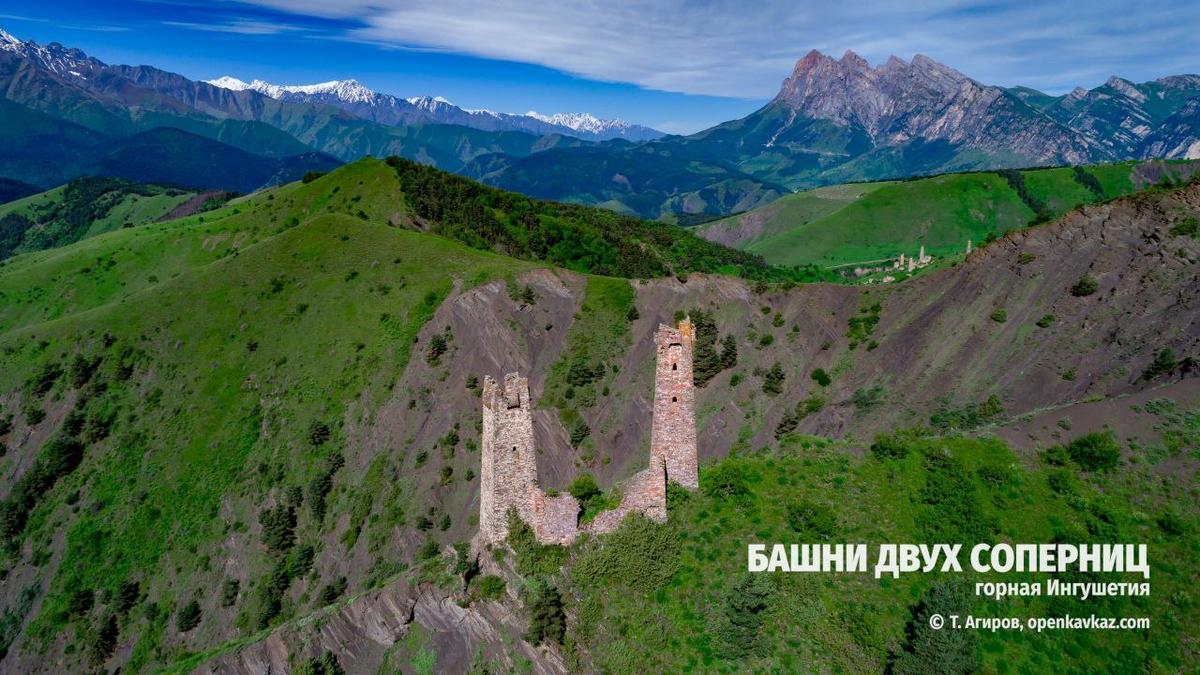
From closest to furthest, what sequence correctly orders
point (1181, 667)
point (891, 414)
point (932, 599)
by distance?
point (1181, 667) → point (932, 599) → point (891, 414)

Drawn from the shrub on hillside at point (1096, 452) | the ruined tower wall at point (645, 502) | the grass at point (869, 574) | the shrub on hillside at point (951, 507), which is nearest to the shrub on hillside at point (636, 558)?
the grass at point (869, 574)

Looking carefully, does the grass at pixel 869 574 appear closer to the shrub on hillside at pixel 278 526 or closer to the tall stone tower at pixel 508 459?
the tall stone tower at pixel 508 459

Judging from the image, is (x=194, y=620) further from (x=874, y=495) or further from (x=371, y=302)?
(x=874, y=495)

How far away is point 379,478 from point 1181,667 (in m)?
67.7

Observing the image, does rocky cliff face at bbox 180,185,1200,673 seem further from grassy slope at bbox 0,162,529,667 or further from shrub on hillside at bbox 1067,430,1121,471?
grassy slope at bbox 0,162,529,667

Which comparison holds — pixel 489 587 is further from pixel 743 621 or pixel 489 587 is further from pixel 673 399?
pixel 673 399

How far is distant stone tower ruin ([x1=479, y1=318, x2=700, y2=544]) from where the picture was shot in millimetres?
31234

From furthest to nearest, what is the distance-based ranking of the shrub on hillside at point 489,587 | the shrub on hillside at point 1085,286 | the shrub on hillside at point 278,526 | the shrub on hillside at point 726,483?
the shrub on hillside at point 278,526 → the shrub on hillside at point 1085,286 → the shrub on hillside at point 489,587 → the shrub on hillside at point 726,483

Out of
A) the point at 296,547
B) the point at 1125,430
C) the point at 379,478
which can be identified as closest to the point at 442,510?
the point at 379,478

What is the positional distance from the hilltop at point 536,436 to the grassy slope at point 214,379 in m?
0.42

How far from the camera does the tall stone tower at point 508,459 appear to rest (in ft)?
111

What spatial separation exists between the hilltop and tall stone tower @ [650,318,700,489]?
9.52ft

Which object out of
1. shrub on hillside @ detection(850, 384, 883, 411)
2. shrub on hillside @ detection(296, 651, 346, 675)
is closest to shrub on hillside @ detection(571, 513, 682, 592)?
shrub on hillside @ detection(296, 651, 346, 675)

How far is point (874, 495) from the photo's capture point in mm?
33531
